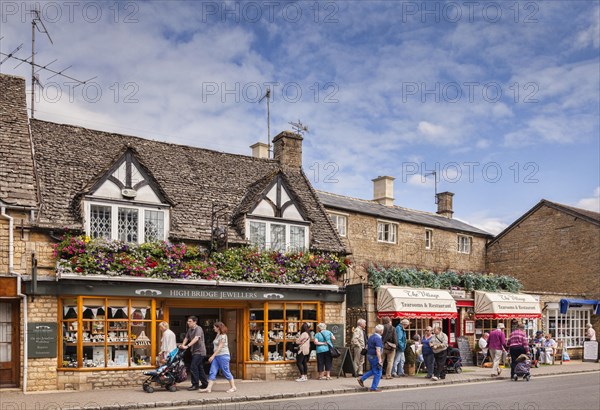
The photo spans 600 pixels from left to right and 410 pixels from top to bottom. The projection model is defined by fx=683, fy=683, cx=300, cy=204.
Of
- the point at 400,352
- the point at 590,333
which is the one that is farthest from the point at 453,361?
the point at 590,333

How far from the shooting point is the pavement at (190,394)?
1395 cm

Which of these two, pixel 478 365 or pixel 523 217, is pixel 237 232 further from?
pixel 523 217

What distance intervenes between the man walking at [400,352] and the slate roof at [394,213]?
842 centimetres

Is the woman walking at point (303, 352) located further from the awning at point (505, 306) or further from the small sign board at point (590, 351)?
the small sign board at point (590, 351)

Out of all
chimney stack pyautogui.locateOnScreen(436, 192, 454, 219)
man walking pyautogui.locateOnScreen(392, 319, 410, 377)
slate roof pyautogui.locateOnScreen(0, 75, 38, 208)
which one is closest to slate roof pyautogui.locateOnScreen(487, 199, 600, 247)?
chimney stack pyautogui.locateOnScreen(436, 192, 454, 219)

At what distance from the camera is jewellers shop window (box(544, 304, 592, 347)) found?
29844 mm

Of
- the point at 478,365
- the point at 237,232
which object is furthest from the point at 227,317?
the point at 478,365

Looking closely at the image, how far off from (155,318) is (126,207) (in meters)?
3.11

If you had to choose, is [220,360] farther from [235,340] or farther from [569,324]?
[569,324]

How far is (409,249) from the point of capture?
32.8 meters

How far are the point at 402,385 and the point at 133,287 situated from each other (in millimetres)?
7615

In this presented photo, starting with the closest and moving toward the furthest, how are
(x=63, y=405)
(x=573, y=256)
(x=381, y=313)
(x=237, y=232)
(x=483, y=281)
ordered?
(x=63, y=405) < (x=237, y=232) < (x=381, y=313) < (x=483, y=281) < (x=573, y=256)

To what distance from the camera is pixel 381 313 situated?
74.7ft

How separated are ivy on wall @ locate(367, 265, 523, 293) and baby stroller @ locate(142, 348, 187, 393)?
8.46 meters
